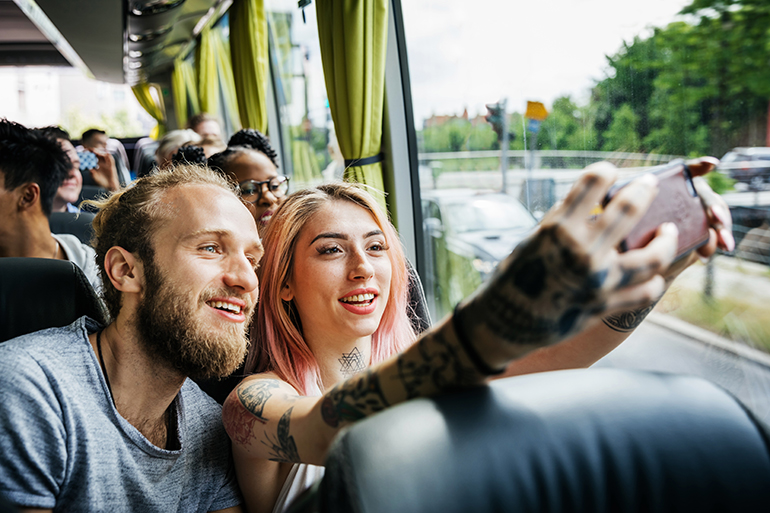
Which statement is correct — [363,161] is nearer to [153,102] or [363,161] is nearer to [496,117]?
[496,117]

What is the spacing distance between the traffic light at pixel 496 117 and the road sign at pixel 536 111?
0.17 m

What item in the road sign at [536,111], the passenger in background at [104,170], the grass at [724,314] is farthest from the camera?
the passenger in background at [104,170]

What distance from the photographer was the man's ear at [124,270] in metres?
1.28

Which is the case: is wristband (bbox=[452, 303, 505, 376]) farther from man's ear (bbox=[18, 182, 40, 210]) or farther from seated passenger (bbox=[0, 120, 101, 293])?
man's ear (bbox=[18, 182, 40, 210])

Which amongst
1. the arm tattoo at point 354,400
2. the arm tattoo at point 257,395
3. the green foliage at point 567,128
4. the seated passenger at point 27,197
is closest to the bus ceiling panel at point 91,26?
the seated passenger at point 27,197

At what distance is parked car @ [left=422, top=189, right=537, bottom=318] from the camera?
2613 mm

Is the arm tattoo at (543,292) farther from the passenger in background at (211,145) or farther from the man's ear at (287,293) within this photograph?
the passenger in background at (211,145)

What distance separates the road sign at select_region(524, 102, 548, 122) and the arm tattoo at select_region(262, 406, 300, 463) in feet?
5.63

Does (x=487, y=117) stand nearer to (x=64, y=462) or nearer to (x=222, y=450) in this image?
(x=222, y=450)

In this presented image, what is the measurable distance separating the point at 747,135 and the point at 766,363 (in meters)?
0.63

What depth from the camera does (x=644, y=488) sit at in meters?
0.71

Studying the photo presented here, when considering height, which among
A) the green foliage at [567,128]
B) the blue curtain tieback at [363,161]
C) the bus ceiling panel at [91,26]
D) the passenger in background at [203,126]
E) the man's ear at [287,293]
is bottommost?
the man's ear at [287,293]

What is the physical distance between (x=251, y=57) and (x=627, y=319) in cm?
490

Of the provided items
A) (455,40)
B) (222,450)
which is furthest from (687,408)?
(455,40)
